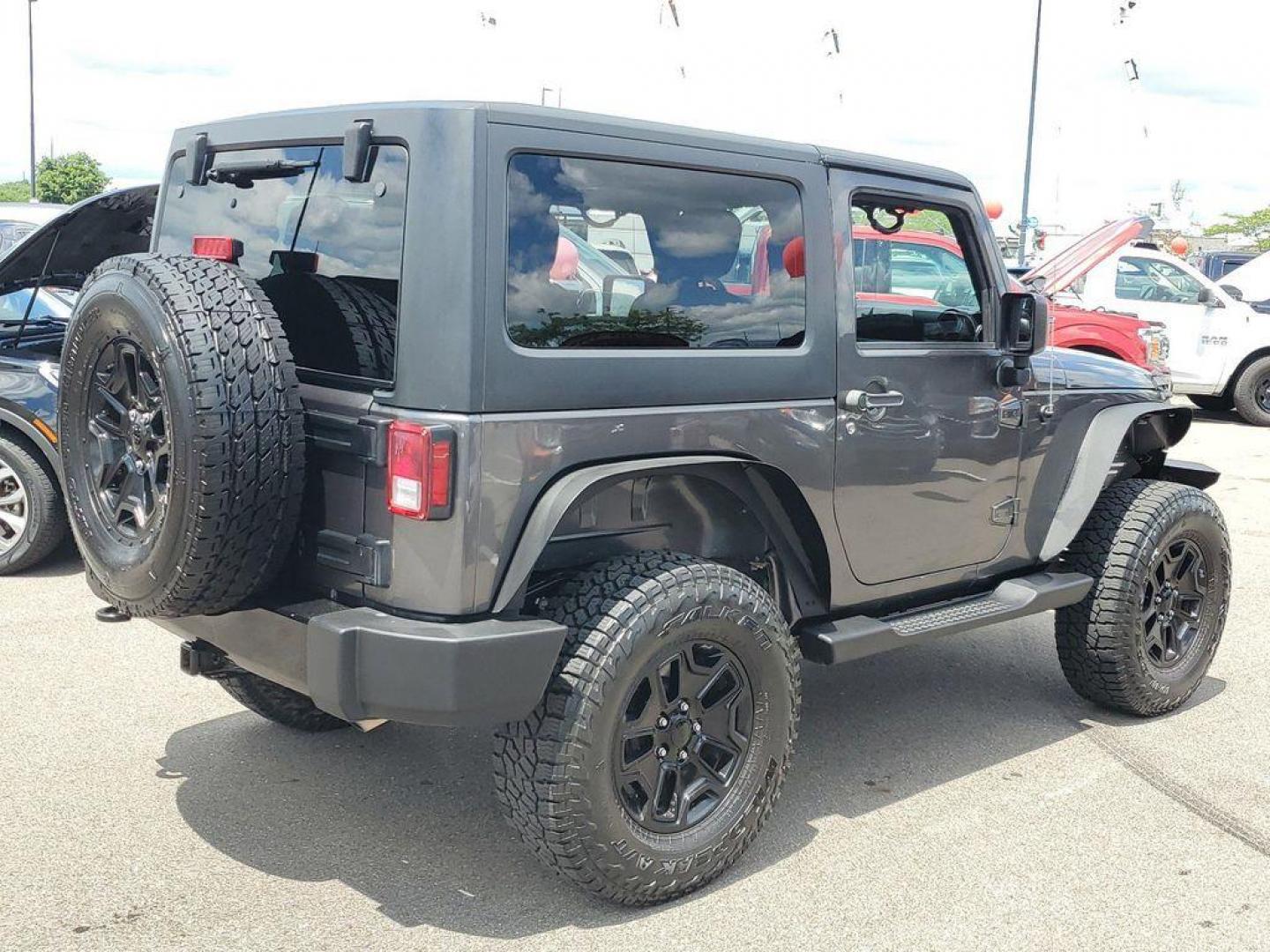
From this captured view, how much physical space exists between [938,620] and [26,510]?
4.45 metres

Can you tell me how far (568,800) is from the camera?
9.89 ft

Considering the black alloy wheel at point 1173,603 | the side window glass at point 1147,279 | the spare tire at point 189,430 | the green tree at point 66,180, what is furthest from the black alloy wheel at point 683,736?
the green tree at point 66,180

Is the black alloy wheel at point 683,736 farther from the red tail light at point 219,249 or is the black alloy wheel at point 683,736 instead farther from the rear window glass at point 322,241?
the red tail light at point 219,249

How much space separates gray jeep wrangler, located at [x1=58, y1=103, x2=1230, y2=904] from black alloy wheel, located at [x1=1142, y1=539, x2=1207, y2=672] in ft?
3.49

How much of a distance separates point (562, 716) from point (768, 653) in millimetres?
651

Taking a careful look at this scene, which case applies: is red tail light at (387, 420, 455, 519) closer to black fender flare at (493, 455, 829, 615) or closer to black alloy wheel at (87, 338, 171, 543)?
black fender flare at (493, 455, 829, 615)

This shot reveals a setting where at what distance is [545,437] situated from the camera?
2.98 metres

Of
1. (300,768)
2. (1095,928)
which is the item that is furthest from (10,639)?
(1095,928)

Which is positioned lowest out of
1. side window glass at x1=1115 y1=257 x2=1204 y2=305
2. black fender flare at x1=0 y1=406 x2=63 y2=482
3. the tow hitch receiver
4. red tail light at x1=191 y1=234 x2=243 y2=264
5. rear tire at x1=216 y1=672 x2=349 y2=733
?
rear tire at x1=216 y1=672 x2=349 y2=733

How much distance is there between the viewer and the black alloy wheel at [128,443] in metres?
3.05

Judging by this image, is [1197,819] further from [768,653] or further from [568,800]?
[568,800]

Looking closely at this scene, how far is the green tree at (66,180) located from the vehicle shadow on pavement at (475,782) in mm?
51666

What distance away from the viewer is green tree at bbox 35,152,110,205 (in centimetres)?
5178

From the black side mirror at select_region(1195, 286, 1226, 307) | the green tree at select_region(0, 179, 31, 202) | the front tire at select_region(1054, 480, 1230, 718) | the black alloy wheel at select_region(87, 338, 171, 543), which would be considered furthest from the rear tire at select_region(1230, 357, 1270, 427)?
the green tree at select_region(0, 179, 31, 202)
